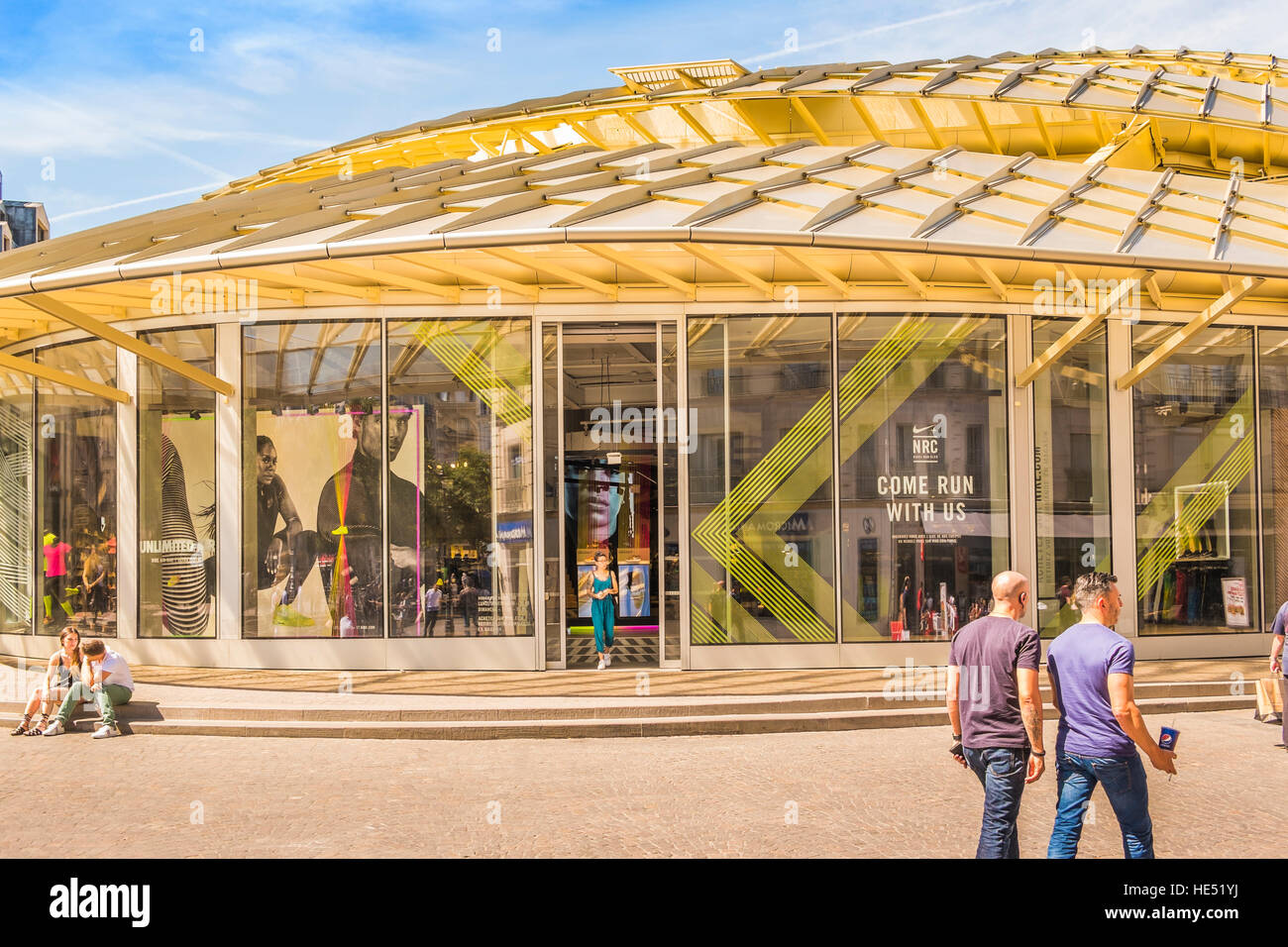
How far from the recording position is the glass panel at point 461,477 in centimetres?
1396

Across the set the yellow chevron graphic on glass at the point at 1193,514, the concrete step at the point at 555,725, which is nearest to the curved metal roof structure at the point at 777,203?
the yellow chevron graphic on glass at the point at 1193,514

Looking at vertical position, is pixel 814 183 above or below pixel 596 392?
above

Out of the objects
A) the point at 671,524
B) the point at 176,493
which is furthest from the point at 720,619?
the point at 176,493

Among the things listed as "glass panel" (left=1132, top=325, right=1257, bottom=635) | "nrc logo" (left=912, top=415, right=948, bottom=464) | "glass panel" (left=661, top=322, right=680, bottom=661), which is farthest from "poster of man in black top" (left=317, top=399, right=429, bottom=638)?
"glass panel" (left=1132, top=325, right=1257, bottom=635)

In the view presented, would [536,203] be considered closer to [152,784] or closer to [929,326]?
[929,326]

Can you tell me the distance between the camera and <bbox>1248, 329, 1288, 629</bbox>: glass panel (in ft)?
48.3

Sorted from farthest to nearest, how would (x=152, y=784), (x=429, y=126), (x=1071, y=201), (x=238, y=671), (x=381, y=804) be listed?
(x=429, y=126), (x=238, y=671), (x=1071, y=201), (x=152, y=784), (x=381, y=804)

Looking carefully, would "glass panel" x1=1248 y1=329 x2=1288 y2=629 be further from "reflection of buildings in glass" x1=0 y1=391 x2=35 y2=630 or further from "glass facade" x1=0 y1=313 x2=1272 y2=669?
"reflection of buildings in glass" x1=0 y1=391 x2=35 y2=630

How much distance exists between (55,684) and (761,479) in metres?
8.45

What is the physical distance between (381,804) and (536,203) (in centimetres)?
684

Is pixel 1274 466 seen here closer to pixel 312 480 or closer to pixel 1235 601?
pixel 1235 601

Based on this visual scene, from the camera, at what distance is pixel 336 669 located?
14.0m

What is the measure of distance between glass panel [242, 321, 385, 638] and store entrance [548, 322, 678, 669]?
254cm
